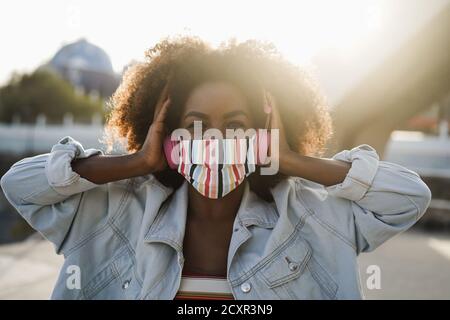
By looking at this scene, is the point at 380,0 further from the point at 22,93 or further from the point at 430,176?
the point at 22,93

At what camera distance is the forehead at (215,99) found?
1810mm

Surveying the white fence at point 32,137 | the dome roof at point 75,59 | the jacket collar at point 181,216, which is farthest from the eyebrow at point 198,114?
the dome roof at point 75,59

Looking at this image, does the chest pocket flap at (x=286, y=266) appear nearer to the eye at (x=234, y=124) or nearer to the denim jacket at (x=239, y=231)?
the denim jacket at (x=239, y=231)

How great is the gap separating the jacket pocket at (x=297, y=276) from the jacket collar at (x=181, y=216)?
5.2 inches

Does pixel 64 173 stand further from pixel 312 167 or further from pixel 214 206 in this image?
pixel 312 167

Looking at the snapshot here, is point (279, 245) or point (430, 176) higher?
point (279, 245)

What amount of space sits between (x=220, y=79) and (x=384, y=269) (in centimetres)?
394

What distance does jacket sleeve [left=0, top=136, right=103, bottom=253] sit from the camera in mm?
1728

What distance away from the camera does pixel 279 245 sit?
1737mm

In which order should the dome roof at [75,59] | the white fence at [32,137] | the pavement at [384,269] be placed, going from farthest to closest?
1. the dome roof at [75,59]
2. the white fence at [32,137]
3. the pavement at [384,269]

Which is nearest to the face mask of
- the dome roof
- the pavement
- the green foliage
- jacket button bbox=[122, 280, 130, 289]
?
jacket button bbox=[122, 280, 130, 289]

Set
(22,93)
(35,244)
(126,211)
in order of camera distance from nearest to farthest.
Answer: (126,211) → (35,244) → (22,93)
